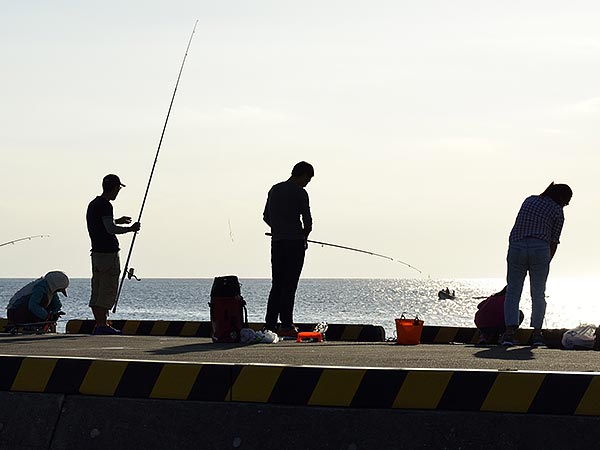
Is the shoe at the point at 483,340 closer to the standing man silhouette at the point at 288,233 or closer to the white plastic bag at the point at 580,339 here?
the white plastic bag at the point at 580,339

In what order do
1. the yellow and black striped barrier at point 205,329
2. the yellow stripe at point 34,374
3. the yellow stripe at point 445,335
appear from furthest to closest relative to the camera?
1. the yellow and black striped barrier at point 205,329
2. the yellow stripe at point 445,335
3. the yellow stripe at point 34,374

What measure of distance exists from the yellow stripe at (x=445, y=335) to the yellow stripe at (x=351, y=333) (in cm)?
85

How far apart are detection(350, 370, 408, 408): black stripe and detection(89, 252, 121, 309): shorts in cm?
769

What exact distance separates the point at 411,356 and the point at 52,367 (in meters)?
2.92

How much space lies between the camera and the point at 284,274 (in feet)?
41.2

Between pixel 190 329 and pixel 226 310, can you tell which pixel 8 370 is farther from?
pixel 190 329

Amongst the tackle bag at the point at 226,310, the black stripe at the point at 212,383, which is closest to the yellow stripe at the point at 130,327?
the tackle bag at the point at 226,310

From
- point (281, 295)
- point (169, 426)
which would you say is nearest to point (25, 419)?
point (169, 426)

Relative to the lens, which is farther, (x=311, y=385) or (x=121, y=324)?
(x=121, y=324)

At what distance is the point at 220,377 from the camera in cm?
608

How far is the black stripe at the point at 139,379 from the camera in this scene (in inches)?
245

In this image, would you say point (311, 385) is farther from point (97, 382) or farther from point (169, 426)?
point (97, 382)

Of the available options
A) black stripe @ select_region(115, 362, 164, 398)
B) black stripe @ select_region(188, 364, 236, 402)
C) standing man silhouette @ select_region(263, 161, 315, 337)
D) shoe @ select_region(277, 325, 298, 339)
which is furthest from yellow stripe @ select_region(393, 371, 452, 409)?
shoe @ select_region(277, 325, 298, 339)

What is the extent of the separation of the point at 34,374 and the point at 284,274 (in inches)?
246
